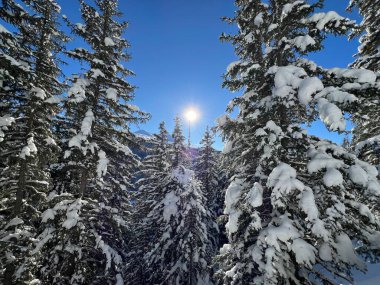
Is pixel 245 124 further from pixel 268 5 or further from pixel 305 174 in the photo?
pixel 268 5

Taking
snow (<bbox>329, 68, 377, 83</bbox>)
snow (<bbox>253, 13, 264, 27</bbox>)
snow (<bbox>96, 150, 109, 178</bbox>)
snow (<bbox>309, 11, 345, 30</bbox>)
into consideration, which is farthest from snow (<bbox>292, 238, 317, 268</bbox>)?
snow (<bbox>96, 150, 109, 178</bbox>)

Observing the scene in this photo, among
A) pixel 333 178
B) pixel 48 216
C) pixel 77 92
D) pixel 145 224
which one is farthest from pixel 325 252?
pixel 145 224

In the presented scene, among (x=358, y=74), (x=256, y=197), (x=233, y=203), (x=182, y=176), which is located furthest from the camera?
(x=182, y=176)

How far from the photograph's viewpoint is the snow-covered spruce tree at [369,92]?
26.0 feet

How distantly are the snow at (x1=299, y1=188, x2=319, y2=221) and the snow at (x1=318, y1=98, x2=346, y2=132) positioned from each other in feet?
6.06

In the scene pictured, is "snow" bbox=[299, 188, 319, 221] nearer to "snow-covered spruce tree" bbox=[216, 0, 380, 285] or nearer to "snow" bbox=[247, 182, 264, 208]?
"snow-covered spruce tree" bbox=[216, 0, 380, 285]

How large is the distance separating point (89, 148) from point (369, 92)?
34.2ft

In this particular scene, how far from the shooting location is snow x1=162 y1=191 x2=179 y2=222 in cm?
2114

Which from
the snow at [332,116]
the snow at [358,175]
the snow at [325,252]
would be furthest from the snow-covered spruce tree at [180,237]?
the snow at [332,116]

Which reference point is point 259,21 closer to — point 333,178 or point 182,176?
point 333,178

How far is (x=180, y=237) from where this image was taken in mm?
21391

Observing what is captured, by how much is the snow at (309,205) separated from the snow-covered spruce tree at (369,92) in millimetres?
2847

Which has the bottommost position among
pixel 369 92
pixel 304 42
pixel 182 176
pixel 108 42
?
pixel 369 92

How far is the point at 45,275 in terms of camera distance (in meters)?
11.8
